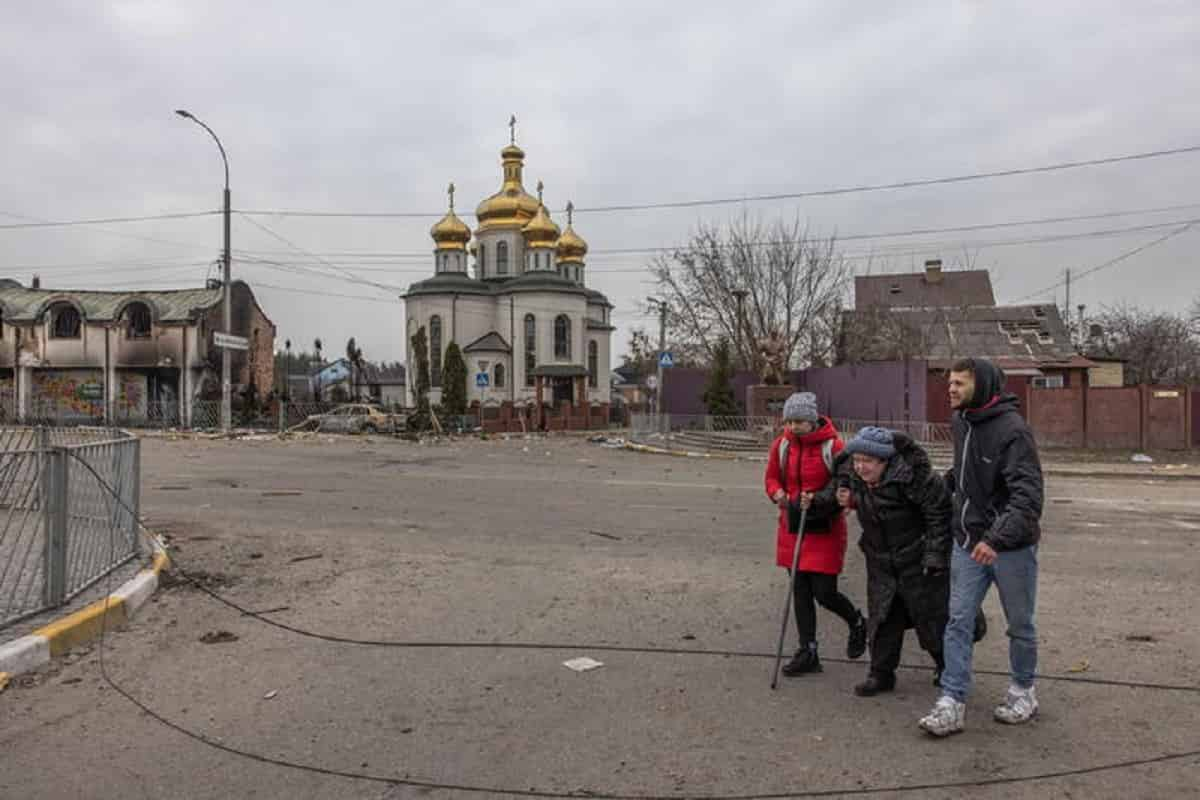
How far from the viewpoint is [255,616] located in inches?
262

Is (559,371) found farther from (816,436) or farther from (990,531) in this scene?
(990,531)

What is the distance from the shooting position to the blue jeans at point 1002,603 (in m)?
4.26

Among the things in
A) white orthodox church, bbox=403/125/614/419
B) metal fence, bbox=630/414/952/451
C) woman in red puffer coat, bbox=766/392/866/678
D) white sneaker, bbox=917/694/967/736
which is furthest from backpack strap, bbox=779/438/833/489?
white orthodox church, bbox=403/125/614/419

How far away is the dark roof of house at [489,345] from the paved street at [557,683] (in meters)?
42.7

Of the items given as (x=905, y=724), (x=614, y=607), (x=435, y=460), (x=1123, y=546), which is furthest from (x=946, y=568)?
(x=435, y=460)

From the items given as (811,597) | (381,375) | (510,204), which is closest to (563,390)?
(510,204)

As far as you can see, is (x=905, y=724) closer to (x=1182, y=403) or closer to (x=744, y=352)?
(x=1182, y=403)

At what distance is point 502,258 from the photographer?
58.2 meters

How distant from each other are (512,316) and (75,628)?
48.6m

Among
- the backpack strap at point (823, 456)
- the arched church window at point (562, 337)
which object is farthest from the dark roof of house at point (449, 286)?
the backpack strap at point (823, 456)

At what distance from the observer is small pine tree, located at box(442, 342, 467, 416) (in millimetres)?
40188

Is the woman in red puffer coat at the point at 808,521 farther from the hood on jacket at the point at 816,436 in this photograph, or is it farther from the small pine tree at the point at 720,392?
the small pine tree at the point at 720,392

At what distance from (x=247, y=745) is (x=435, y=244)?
54542 mm

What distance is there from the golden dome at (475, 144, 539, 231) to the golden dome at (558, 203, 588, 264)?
103 inches
